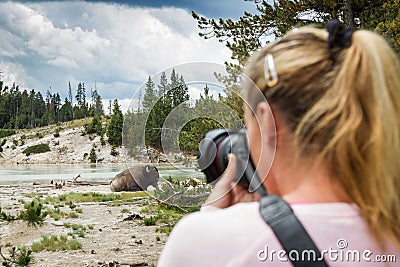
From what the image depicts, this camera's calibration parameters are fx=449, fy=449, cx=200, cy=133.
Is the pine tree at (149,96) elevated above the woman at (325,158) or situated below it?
above

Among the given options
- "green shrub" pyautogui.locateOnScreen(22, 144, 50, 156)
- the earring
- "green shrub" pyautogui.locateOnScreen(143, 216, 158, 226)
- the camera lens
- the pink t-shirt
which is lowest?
"green shrub" pyautogui.locateOnScreen(143, 216, 158, 226)

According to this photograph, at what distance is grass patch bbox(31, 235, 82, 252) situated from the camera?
3.99 meters

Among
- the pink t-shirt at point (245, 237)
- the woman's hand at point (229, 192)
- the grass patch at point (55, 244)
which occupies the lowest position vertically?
the grass patch at point (55, 244)

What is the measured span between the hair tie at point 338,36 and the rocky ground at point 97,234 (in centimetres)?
295

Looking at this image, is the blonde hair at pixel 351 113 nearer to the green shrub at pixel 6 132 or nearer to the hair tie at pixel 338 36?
the hair tie at pixel 338 36

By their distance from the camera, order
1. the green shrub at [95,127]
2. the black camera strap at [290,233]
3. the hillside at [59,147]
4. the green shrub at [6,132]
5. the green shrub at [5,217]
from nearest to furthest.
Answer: the black camera strap at [290,233] < the green shrub at [5,217] < the hillside at [59,147] < the green shrub at [6,132] < the green shrub at [95,127]

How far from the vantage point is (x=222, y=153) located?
389mm

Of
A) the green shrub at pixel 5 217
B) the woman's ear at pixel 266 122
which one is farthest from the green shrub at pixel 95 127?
the woman's ear at pixel 266 122

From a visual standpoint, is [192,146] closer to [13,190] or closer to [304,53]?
[304,53]

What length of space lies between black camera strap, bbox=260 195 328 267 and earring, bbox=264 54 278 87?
0.08 m

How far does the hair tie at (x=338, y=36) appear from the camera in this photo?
12.3 inches

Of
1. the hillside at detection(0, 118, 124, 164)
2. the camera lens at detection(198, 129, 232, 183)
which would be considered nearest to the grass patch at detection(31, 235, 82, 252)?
the camera lens at detection(198, 129, 232, 183)

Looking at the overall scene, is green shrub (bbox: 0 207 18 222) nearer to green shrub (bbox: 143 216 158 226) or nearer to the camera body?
the camera body

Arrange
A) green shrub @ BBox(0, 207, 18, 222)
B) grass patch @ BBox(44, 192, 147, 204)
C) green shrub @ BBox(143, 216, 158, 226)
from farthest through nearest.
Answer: grass patch @ BBox(44, 192, 147, 204), green shrub @ BBox(143, 216, 158, 226), green shrub @ BBox(0, 207, 18, 222)
